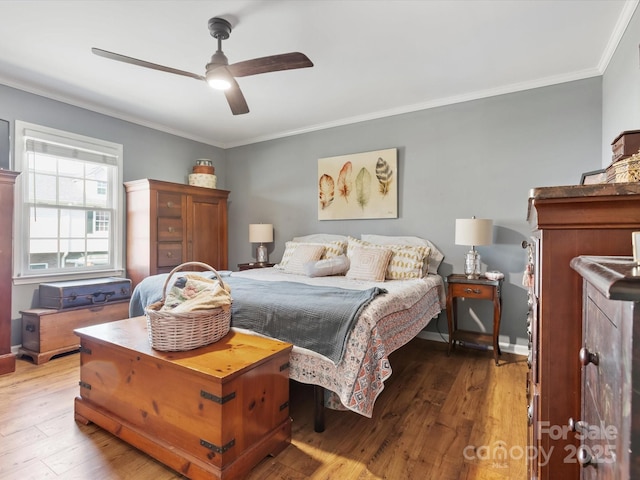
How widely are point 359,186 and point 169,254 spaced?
2.38 metres

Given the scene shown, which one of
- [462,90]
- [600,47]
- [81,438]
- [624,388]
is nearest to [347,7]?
[462,90]

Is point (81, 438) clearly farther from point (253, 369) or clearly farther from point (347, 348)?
point (347, 348)

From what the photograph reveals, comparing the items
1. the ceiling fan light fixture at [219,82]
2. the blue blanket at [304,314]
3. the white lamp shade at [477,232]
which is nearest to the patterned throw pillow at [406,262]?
the white lamp shade at [477,232]

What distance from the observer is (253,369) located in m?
1.59

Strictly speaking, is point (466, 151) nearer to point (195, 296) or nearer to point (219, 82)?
point (219, 82)

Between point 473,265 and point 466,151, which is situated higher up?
point 466,151

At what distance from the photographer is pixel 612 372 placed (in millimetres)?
528

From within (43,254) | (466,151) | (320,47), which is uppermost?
(320,47)

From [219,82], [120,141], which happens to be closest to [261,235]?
[120,141]

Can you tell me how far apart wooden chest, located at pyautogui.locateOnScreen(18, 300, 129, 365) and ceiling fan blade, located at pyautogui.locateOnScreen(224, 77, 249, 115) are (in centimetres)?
241

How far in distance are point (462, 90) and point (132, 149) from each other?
12.3 feet

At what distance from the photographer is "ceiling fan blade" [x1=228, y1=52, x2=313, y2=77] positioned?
204 centimetres

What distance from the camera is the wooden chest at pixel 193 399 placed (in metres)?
1.47

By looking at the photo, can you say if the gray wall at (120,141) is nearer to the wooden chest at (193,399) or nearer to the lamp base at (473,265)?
the wooden chest at (193,399)
